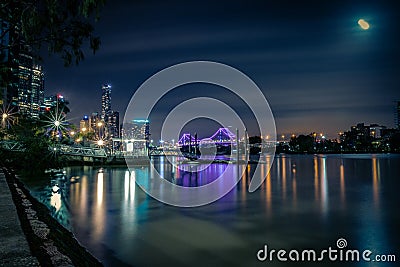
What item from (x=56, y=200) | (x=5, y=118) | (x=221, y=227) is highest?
(x=5, y=118)

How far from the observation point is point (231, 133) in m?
119

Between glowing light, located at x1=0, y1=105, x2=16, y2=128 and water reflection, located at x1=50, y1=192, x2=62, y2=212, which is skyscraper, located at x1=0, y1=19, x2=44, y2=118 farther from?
water reflection, located at x1=50, y1=192, x2=62, y2=212

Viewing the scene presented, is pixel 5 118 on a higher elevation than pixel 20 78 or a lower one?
higher

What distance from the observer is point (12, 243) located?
157 inches

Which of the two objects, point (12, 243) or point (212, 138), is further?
point (212, 138)

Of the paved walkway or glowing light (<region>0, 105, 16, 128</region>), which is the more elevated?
glowing light (<region>0, 105, 16, 128</region>)

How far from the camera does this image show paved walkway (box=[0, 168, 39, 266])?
11.0 feet

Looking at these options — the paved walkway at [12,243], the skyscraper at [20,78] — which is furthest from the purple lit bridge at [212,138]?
the paved walkway at [12,243]

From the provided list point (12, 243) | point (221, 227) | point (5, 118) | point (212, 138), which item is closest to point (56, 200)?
point (221, 227)

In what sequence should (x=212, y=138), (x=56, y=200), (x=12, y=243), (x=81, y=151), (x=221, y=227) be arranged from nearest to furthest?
(x=12, y=243) → (x=221, y=227) → (x=56, y=200) → (x=81, y=151) → (x=212, y=138)

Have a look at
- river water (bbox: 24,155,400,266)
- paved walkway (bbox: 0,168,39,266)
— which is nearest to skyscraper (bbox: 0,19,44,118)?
paved walkway (bbox: 0,168,39,266)

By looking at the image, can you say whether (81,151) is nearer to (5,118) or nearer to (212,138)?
(5,118)

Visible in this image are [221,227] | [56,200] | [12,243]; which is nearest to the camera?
[12,243]

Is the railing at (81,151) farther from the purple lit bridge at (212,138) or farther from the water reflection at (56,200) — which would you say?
the purple lit bridge at (212,138)
